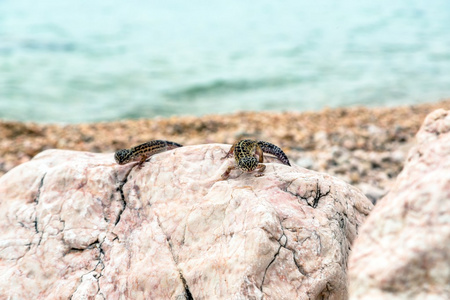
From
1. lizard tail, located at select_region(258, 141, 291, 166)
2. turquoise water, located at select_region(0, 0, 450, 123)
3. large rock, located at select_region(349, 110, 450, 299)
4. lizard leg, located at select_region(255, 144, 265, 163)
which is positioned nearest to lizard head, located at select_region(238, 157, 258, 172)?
lizard leg, located at select_region(255, 144, 265, 163)

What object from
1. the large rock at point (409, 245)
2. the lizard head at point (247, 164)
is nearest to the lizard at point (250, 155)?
the lizard head at point (247, 164)

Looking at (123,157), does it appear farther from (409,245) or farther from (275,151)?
(409,245)

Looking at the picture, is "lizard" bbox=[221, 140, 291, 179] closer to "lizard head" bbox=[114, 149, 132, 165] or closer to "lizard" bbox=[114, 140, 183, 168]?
"lizard" bbox=[114, 140, 183, 168]

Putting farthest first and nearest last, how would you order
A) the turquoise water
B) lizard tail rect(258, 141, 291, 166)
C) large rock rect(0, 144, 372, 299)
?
Result: the turquoise water
lizard tail rect(258, 141, 291, 166)
large rock rect(0, 144, 372, 299)

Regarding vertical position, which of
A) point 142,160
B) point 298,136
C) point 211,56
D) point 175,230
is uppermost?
point 211,56

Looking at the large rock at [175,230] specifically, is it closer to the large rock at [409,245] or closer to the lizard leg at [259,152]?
the lizard leg at [259,152]

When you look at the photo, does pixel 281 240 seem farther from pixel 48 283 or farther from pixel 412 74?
pixel 412 74

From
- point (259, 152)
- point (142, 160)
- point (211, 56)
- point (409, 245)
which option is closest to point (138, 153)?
point (142, 160)

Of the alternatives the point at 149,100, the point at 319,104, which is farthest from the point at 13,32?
the point at 319,104
